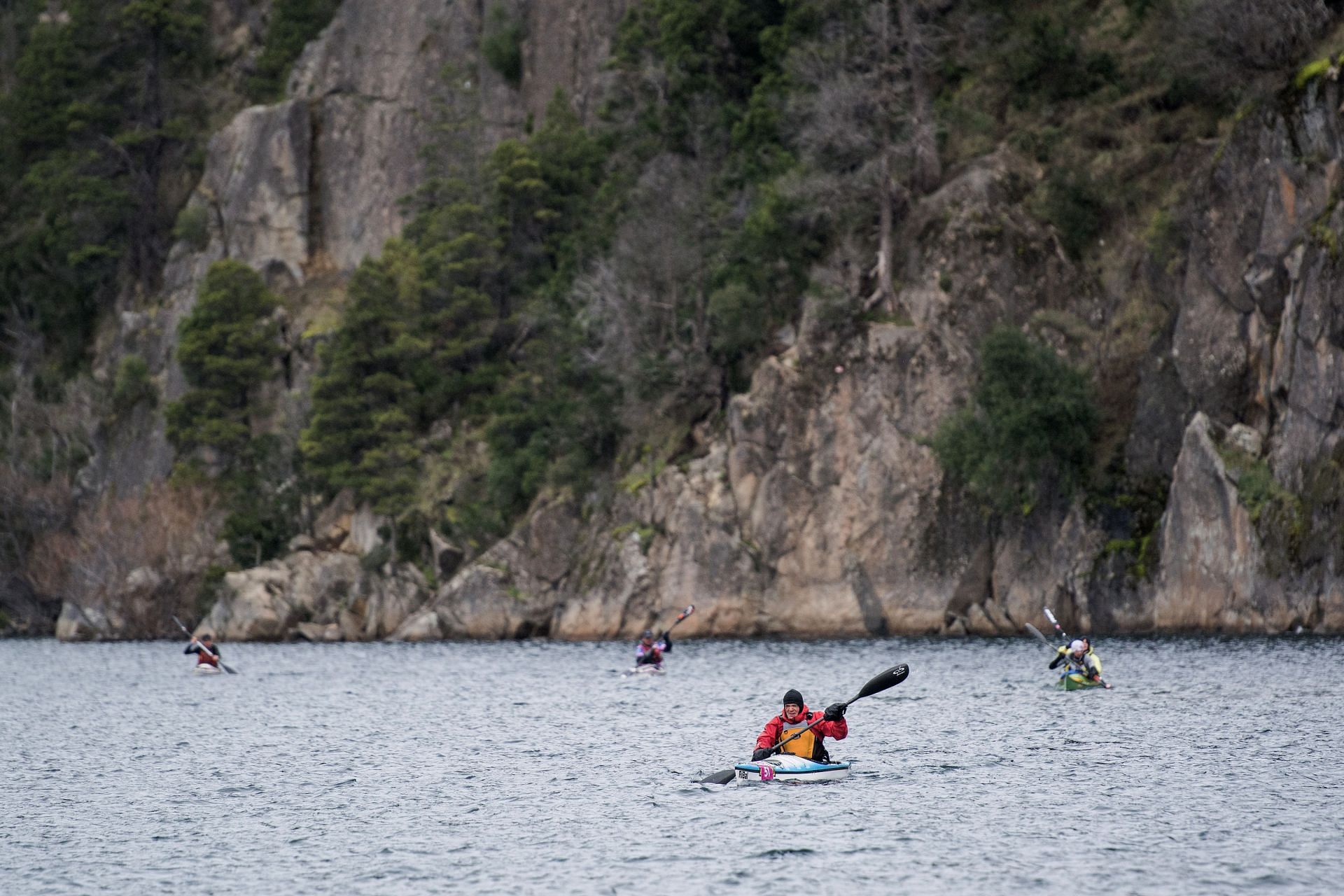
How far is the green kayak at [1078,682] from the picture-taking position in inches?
1640

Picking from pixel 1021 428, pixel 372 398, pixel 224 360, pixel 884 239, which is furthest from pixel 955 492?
pixel 224 360

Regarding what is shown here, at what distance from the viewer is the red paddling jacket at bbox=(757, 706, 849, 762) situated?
29594 mm

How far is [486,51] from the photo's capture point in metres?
97.8

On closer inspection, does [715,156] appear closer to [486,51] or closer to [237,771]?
[486,51]

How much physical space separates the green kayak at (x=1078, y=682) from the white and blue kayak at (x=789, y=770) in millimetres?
14197

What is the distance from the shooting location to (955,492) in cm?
6481

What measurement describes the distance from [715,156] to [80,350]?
4999 cm

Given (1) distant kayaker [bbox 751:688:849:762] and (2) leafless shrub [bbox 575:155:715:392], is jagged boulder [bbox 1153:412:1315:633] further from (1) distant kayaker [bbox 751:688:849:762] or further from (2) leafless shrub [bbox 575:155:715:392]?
(1) distant kayaker [bbox 751:688:849:762]

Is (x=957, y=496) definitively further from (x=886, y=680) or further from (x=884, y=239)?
(x=886, y=680)

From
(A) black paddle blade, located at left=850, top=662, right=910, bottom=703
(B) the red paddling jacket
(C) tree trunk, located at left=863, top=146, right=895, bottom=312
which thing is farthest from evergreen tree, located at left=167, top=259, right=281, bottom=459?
(B) the red paddling jacket

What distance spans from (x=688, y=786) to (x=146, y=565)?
6219cm

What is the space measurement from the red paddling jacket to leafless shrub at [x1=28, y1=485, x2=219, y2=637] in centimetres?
6063

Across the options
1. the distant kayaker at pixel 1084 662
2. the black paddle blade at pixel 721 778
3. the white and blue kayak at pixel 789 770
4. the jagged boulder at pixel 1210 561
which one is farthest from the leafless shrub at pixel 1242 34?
the black paddle blade at pixel 721 778

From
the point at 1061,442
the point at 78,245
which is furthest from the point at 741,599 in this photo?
the point at 78,245
